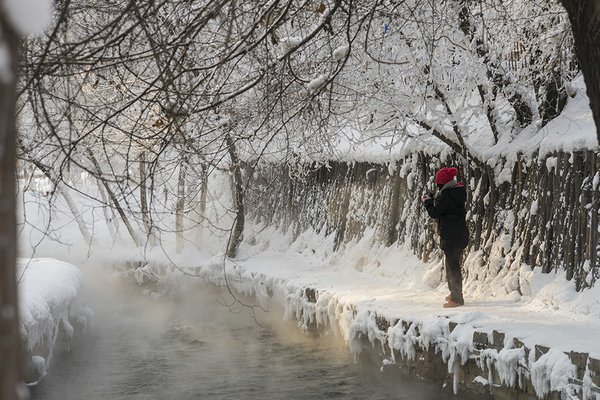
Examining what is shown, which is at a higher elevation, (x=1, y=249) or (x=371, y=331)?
(x=1, y=249)

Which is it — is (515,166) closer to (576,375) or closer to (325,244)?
(576,375)

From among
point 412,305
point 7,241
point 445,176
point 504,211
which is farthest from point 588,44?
point 504,211

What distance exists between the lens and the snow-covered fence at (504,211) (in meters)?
9.30

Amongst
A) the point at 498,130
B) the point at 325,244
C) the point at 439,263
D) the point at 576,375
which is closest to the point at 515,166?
the point at 498,130

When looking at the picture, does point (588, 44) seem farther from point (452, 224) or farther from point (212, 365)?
point (212, 365)

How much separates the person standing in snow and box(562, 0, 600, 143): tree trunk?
20.3 ft

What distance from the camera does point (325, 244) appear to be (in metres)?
18.4

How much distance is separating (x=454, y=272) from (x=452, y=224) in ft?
1.95

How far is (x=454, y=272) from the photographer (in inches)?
402

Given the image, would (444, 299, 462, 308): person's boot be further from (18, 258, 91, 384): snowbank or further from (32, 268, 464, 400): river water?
(18, 258, 91, 384): snowbank

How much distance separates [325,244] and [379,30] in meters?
6.67

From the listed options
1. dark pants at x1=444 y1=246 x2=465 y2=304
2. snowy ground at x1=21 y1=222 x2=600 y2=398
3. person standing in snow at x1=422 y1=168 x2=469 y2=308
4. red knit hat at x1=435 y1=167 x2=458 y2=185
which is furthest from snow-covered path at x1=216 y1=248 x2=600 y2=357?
red knit hat at x1=435 y1=167 x2=458 y2=185

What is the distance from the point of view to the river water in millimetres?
10773

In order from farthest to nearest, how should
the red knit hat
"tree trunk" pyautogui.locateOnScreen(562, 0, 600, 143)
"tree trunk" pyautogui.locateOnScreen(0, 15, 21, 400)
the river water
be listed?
the river water, the red knit hat, "tree trunk" pyautogui.locateOnScreen(562, 0, 600, 143), "tree trunk" pyautogui.locateOnScreen(0, 15, 21, 400)
